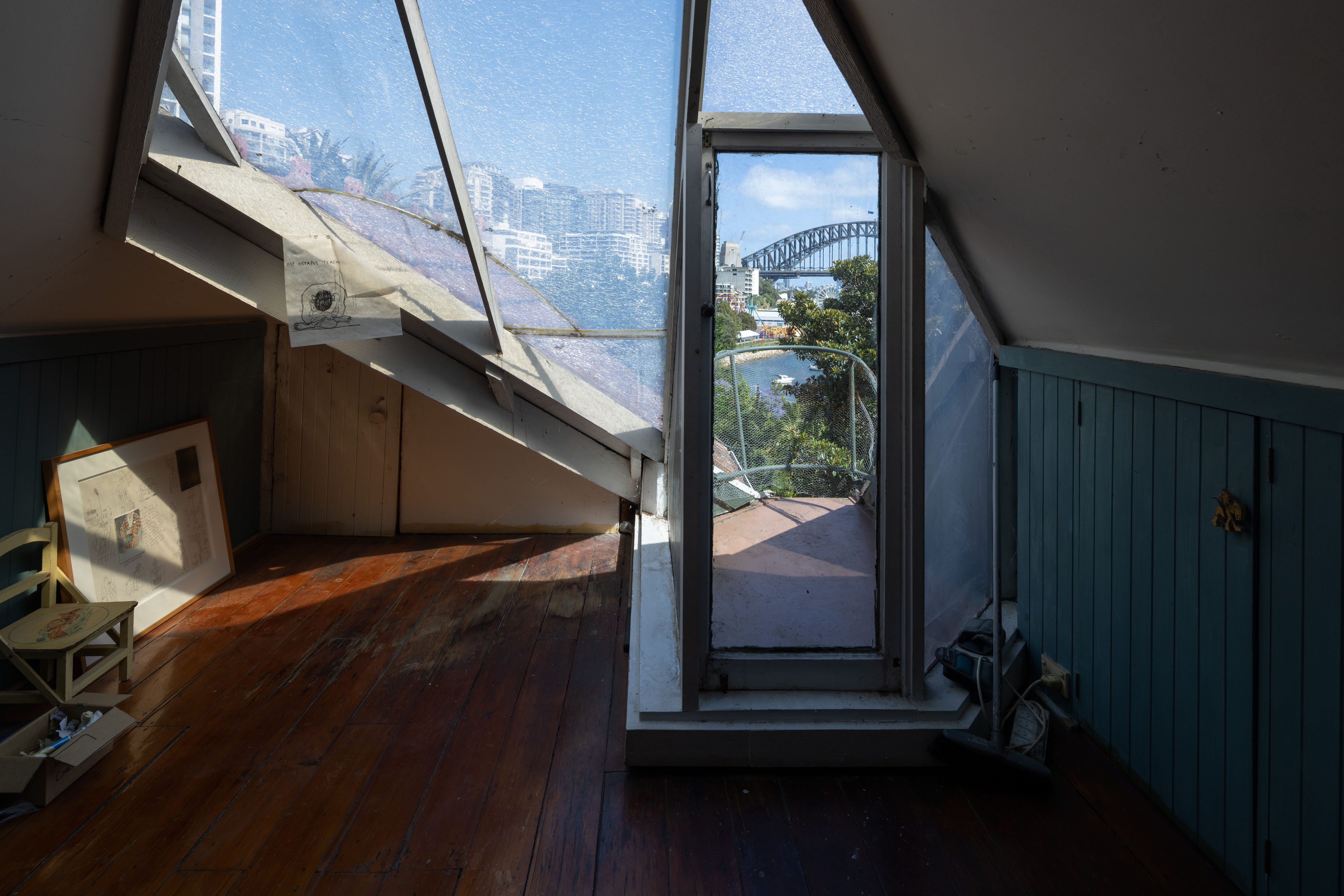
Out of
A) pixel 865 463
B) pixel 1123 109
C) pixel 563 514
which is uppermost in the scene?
pixel 1123 109

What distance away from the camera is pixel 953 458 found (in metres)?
2.35

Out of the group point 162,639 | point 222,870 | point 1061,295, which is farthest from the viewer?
point 162,639

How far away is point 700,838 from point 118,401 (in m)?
2.74

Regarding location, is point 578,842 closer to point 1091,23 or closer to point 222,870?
point 222,870

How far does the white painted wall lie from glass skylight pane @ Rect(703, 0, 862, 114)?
2600 mm

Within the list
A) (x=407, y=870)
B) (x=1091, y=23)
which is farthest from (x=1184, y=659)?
(x=407, y=870)

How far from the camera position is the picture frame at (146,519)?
8.67 feet

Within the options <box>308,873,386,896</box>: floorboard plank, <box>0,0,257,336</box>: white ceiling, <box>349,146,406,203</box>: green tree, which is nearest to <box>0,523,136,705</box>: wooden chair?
<box>0,0,257,336</box>: white ceiling

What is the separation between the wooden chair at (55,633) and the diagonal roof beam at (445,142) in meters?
1.59

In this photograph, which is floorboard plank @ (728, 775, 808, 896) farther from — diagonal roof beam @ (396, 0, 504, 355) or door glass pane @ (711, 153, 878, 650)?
diagonal roof beam @ (396, 0, 504, 355)

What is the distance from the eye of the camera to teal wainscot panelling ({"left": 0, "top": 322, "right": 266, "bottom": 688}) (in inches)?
94.8

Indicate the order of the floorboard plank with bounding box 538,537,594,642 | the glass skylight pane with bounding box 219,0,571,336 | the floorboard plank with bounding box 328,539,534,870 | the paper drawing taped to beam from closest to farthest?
1. the floorboard plank with bounding box 328,539,534,870
2. the glass skylight pane with bounding box 219,0,571,336
3. the paper drawing taped to beam
4. the floorboard plank with bounding box 538,537,594,642

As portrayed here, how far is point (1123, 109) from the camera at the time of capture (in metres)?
1.14

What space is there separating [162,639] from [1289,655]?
136 inches
